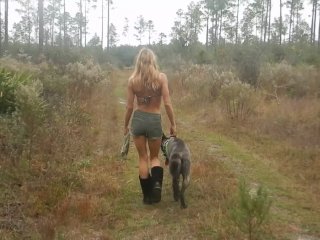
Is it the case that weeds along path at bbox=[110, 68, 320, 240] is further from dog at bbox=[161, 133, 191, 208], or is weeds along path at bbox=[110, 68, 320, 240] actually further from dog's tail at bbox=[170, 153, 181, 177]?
dog's tail at bbox=[170, 153, 181, 177]

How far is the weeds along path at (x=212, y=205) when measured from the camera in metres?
4.75

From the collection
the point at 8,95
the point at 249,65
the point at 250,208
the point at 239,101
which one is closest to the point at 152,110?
the point at 250,208

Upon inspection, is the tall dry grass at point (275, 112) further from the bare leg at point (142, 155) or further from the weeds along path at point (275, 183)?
the bare leg at point (142, 155)

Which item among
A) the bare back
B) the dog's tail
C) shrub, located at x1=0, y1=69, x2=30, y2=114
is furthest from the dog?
shrub, located at x1=0, y1=69, x2=30, y2=114

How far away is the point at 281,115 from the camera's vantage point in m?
11.4

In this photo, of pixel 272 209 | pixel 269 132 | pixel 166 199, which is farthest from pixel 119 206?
pixel 269 132

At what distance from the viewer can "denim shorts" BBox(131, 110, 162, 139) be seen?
552cm

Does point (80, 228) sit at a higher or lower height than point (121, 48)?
lower

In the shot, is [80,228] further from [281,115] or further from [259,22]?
[259,22]

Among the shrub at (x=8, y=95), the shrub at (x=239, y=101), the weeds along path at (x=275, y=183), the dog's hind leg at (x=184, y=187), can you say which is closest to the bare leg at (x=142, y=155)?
the dog's hind leg at (x=184, y=187)

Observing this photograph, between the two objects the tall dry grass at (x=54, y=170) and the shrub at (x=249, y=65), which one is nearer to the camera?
the tall dry grass at (x=54, y=170)

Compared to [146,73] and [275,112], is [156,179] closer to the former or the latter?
[146,73]

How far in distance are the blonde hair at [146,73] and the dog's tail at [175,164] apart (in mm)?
909

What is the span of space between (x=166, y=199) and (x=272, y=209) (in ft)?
4.68
